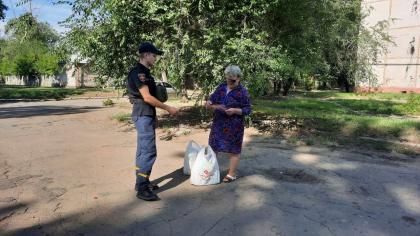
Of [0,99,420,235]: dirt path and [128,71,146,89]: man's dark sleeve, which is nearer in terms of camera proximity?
[0,99,420,235]: dirt path

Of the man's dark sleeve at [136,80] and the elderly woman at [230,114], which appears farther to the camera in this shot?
the elderly woman at [230,114]

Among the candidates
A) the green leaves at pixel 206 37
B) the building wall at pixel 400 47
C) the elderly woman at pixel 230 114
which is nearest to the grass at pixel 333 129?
the green leaves at pixel 206 37

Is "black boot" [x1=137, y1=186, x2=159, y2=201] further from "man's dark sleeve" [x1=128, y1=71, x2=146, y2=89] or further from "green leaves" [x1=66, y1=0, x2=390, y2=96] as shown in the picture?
"green leaves" [x1=66, y1=0, x2=390, y2=96]

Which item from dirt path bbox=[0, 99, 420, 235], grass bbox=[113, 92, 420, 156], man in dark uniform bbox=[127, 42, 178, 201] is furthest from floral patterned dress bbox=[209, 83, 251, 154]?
grass bbox=[113, 92, 420, 156]

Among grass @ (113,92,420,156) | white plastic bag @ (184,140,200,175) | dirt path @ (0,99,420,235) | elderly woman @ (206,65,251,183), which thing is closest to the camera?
dirt path @ (0,99,420,235)

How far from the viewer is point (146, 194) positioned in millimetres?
5203

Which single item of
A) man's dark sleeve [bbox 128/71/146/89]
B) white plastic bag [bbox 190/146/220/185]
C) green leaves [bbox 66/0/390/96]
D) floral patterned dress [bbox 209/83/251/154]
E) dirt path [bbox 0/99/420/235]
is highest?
green leaves [bbox 66/0/390/96]

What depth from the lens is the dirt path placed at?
4.44 meters

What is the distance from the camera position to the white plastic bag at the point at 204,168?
18.9 feet

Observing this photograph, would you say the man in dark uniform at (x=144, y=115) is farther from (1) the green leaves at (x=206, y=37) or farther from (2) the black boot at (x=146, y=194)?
(1) the green leaves at (x=206, y=37)

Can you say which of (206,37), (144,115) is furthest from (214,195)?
(206,37)

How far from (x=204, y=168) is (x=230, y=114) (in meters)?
0.78

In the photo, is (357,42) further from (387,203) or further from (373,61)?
(387,203)

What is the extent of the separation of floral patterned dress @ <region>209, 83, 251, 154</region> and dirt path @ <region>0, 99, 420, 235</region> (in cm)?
53
